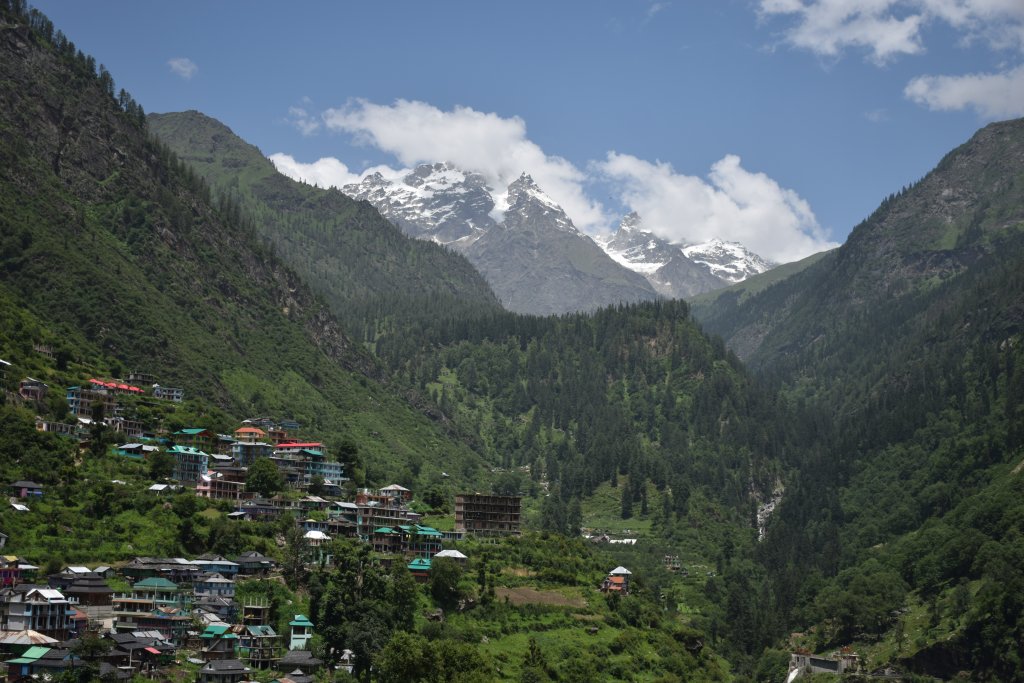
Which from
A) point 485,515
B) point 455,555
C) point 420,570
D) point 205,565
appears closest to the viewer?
point 205,565

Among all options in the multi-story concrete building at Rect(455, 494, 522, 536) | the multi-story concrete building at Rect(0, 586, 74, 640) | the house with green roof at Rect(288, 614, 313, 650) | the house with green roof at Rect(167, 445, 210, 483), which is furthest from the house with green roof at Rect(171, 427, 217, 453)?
the multi-story concrete building at Rect(0, 586, 74, 640)

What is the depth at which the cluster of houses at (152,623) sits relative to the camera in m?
109

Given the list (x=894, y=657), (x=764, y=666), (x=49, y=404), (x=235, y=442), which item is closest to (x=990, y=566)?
(x=894, y=657)

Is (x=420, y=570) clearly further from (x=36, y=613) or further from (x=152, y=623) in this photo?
(x=36, y=613)

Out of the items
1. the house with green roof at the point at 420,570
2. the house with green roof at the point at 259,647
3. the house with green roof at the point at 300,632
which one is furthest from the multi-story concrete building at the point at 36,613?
the house with green roof at the point at 420,570

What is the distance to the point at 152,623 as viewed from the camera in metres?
120

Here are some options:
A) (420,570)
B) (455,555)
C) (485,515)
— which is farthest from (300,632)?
(485,515)

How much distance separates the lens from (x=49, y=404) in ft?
534

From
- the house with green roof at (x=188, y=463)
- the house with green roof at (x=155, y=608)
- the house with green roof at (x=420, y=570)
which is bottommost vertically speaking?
the house with green roof at (x=155, y=608)

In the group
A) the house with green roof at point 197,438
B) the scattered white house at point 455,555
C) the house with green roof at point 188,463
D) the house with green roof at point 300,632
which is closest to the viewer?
the house with green roof at point 300,632

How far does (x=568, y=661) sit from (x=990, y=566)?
7558 centimetres

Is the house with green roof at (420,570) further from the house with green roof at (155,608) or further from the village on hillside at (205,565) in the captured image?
the house with green roof at (155,608)

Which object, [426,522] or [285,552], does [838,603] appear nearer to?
[426,522]

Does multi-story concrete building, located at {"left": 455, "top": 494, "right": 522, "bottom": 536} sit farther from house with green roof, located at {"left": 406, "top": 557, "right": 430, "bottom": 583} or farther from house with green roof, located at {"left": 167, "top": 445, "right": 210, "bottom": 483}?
house with green roof, located at {"left": 167, "top": 445, "right": 210, "bottom": 483}
